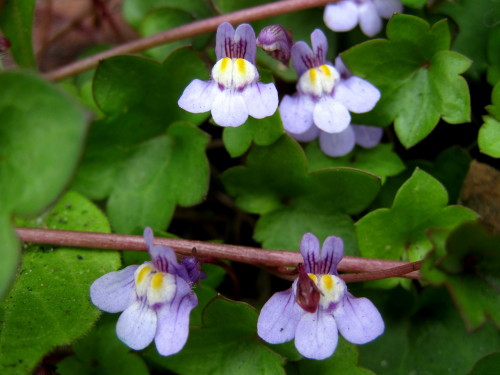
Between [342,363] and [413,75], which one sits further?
[413,75]

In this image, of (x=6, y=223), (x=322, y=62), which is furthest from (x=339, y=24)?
(x=6, y=223)

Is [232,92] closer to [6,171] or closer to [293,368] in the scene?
[6,171]

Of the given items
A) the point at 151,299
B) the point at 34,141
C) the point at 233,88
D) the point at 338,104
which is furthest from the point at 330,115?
the point at 34,141

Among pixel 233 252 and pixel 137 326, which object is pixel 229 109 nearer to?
pixel 233 252

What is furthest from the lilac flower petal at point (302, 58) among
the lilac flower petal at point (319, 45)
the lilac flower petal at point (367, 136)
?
the lilac flower petal at point (367, 136)

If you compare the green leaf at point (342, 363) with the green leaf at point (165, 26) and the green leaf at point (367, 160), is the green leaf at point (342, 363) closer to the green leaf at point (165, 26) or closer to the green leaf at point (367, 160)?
the green leaf at point (367, 160)

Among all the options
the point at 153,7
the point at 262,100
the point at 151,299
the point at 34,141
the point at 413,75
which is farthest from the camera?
the point at 153,7
